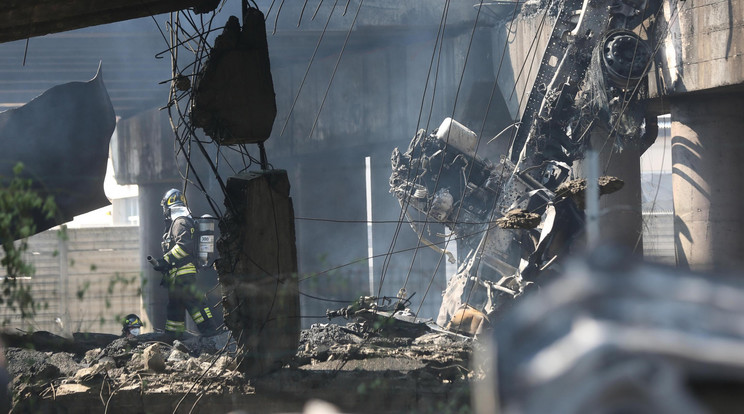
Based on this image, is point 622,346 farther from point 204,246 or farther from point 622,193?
point 622,193

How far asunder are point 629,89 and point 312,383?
290 inches

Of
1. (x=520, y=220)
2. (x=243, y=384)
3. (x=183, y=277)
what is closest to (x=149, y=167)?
(x=183, y=277)

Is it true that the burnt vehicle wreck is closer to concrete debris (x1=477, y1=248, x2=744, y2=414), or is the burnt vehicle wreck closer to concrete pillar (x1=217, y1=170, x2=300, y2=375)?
concrete pillar (x1=217, y1=170, x2=300, y2=375)

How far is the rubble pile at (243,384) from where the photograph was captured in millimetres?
6301

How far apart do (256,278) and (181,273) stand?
592 centimetres

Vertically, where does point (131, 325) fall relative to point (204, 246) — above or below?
below

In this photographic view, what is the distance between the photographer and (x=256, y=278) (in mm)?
6547

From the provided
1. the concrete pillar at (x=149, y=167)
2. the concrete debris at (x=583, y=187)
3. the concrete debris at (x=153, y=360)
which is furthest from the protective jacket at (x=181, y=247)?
the concrete pillar at (x=149, y=167)

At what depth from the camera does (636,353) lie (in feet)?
3.42

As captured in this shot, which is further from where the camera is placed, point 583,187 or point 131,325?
point 131,325

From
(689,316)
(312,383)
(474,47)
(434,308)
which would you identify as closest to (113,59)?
(474,47)

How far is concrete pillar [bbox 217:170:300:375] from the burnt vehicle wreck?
14.5 ft

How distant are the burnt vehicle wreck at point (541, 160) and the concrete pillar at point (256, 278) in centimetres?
442

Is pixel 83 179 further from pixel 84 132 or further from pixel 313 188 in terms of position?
pixel 313 188
